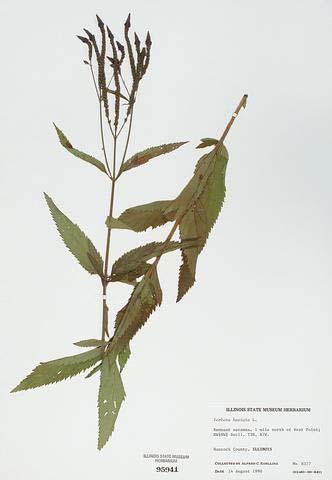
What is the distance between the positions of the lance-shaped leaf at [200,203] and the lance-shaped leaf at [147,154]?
8cm

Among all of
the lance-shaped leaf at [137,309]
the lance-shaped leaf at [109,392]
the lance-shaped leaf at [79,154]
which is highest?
the lance-shaped leaf at [79,154]

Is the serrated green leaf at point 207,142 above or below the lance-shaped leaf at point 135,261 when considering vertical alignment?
above

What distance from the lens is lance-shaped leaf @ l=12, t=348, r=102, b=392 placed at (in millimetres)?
1141

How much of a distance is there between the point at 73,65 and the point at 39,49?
99mm

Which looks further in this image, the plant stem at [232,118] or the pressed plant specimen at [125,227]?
the plant stem at [232,118]

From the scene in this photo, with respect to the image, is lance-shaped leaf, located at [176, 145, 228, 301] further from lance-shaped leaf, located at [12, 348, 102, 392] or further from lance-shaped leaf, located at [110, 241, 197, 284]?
lance-shaped leaf, located at [12, 348, 102, 392]

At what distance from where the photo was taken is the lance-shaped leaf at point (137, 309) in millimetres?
1175

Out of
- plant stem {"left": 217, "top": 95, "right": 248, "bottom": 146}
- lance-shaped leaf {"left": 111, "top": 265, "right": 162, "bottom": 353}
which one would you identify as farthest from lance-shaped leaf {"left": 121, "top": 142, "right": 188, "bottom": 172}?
lance-shaped leaf {"left": 111, "top": 265, "right": 162, "bottom": 353}

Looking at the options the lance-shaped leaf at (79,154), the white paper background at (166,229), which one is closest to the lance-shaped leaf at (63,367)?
the white paper background at (166,229)

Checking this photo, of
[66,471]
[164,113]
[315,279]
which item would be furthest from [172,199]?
[66,471]

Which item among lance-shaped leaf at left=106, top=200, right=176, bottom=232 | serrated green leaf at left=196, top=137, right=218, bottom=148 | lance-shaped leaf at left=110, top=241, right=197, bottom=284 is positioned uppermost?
serrated green leaf at left=196, top=137, right=218, bottom=148

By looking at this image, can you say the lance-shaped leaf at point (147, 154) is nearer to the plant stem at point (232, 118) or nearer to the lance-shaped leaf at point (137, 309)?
the plant stem at point (232, 118)

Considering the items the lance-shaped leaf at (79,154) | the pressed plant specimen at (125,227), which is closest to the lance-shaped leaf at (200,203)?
the pressed plant specimen at (125,227)

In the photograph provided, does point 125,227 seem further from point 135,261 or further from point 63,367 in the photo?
point 63,367
